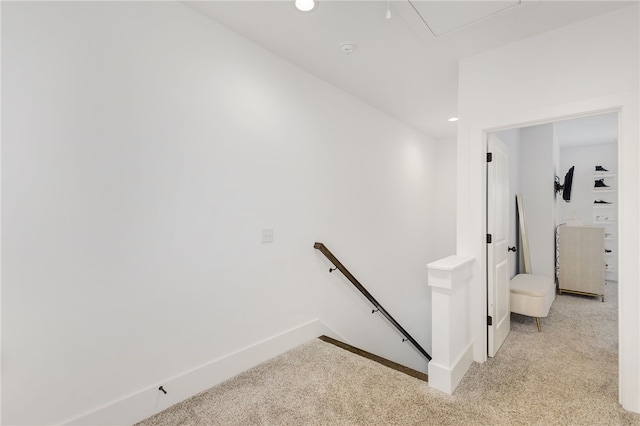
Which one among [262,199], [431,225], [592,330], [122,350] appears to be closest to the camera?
[122,350]

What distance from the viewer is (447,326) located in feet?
6.70

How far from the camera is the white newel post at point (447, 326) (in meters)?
2.01

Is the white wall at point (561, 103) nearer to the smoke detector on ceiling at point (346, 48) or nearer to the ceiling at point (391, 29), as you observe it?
the ceiling at point (391, 29)

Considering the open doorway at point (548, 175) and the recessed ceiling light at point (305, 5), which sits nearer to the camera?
the recessed ceiling light at point (305, 5)

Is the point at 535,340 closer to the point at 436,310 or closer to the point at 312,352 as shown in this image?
the point at 436,310

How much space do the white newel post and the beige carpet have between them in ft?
0.31

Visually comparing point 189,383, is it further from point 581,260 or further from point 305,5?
point 581,260

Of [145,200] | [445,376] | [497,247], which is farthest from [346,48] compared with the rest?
[445,376]

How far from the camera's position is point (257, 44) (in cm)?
235

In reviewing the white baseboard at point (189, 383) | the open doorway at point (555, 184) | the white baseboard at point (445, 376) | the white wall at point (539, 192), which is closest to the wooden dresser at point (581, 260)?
the open doorway at point (555, 184)

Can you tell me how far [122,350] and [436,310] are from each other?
1.97 metres

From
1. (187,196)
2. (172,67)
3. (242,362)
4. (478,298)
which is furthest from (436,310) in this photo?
(172,67)

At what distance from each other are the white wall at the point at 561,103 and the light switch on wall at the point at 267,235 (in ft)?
5.21

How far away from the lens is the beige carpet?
1735 millimetres
